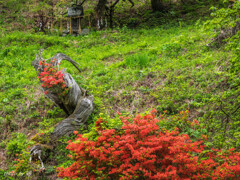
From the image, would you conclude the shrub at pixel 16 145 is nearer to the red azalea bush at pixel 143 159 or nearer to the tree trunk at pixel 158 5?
the red azalea bush at pixel 143 159

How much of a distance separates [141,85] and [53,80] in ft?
10.2

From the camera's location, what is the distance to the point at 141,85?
7.55 m

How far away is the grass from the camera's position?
5871 millimetres

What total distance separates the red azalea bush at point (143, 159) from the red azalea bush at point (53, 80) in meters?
2.10

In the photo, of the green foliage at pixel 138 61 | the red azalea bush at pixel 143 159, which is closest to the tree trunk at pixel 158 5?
the green foliage at pixel 138 61

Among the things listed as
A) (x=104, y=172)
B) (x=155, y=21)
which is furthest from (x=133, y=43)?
(x=104, y=172)

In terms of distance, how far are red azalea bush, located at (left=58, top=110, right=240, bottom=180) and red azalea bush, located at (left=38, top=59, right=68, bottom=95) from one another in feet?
6.90

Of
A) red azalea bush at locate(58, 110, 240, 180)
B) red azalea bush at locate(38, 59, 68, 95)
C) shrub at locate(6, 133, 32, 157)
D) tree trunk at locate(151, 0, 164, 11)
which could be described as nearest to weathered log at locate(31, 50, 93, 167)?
red azalea bush at locate(38, 59, 68, 95)

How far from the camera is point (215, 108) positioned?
5.88 m

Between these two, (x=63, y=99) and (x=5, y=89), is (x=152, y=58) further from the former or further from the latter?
(x=5, y=89)

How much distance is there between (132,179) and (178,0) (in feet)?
55.5

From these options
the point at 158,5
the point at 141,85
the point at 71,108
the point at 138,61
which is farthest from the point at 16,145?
the point at 158,5

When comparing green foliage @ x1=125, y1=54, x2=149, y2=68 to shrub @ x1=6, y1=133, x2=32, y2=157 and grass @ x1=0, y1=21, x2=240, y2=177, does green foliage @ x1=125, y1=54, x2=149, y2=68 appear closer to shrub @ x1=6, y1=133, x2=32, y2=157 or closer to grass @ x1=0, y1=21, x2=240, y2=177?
grass @ x1=0, y1=21, x2=240, y2=177

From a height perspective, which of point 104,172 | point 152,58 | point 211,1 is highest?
point 211,1
